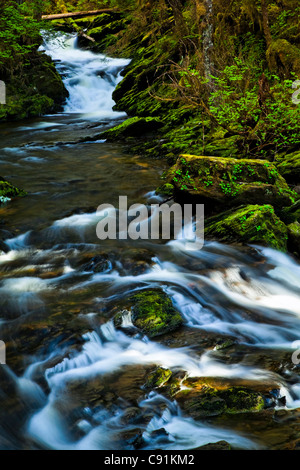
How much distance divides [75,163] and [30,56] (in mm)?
11988

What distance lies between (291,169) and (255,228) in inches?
94.6

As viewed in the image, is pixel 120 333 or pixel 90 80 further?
pixel 90 80

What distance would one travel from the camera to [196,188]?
6941mm

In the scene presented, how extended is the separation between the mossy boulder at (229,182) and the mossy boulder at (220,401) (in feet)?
13.3

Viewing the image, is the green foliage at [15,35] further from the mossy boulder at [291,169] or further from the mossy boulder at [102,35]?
the mossy boulder at [291,169]

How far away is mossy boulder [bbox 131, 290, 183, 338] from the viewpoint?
4211 mm

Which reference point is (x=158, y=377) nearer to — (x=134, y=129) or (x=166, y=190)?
(x=166, y=190)

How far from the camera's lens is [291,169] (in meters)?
7.79

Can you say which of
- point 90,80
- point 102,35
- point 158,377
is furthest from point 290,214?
point 102,35

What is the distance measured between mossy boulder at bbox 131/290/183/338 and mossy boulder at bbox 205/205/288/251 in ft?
6.94

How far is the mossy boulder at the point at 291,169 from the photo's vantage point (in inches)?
304

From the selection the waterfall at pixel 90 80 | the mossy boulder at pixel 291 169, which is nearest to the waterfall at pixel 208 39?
the mossy boulder at pixel 291 169

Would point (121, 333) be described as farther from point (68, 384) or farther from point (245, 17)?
point (245, 17)
